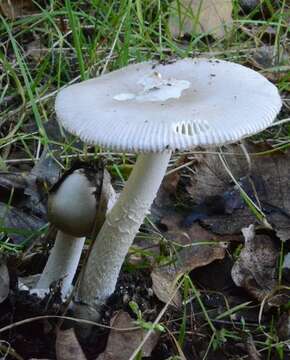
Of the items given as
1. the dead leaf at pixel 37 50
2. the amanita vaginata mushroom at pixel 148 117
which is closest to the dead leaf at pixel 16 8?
the dead leaf at pixel 37 50

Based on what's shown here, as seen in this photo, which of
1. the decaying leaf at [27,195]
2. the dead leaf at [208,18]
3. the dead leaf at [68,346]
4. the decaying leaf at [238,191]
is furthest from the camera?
the dead leaf at [208,18]

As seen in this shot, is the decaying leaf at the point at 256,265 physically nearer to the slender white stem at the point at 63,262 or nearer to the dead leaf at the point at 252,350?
the dead leaf at the point at 252,350

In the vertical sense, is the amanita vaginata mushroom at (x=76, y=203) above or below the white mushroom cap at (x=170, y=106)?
below

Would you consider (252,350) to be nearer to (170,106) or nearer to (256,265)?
(256,265)

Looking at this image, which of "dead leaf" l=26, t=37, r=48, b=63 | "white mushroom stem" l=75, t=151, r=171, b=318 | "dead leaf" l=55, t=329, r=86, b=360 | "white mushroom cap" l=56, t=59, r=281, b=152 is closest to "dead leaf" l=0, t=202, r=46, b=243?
"white mushroom stem" l=75, t=151, r=171, b=318

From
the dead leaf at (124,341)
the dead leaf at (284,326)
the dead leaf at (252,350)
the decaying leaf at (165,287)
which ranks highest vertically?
the dead leaf at (124,341)

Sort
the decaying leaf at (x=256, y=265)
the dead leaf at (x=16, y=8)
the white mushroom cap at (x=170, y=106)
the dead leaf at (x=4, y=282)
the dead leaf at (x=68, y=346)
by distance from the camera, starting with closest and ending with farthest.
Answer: the white mushroom cap at (x=170, y=106), the dead leaf at (x=68, y=346), the dead leaf at (x=4, y=282), the decaying leaf at (x=256, y=265), the dead leaf at (x=16, y=8)

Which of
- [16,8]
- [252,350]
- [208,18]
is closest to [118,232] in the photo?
[252,350]
